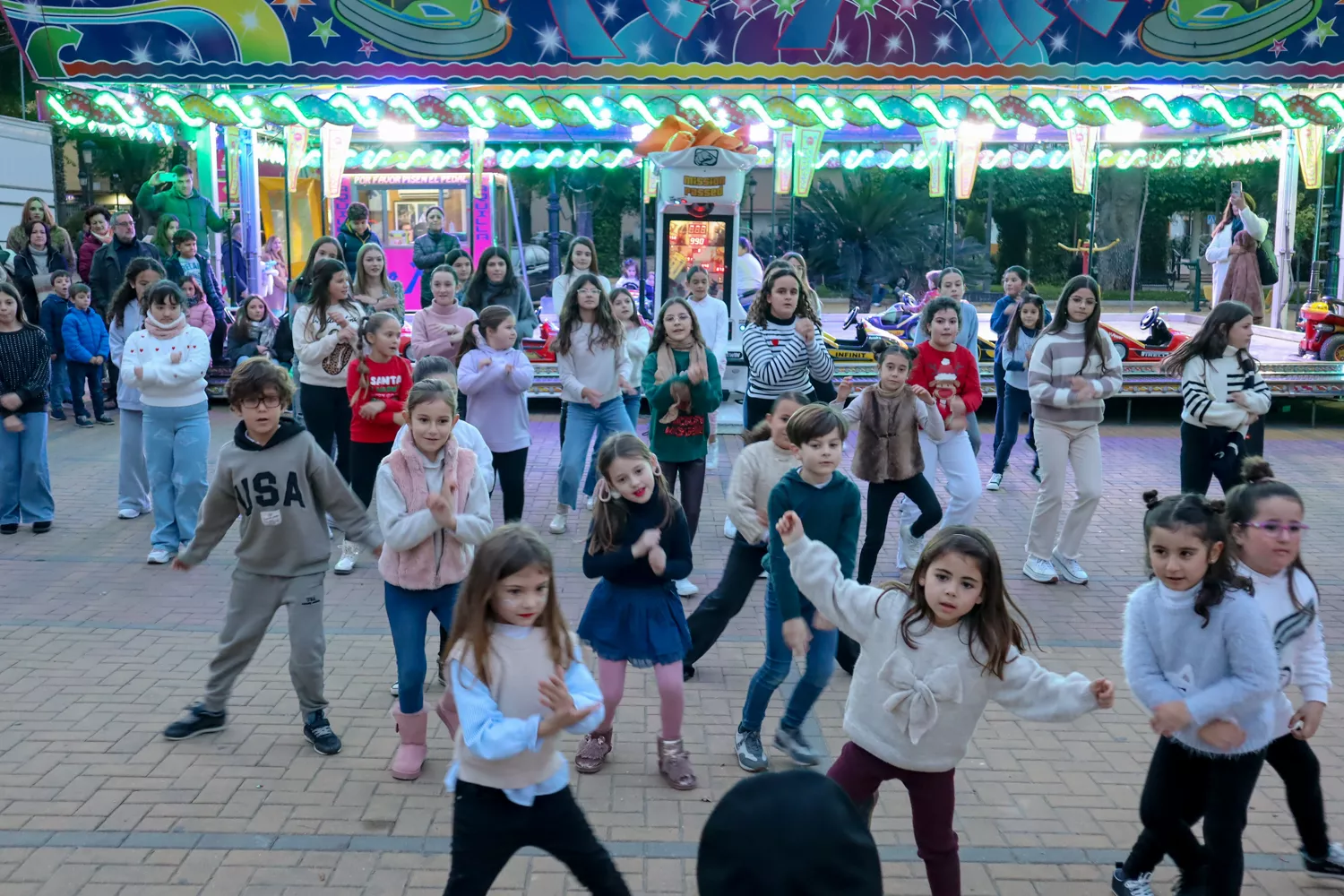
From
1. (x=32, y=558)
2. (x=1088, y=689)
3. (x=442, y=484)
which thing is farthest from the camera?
(x=32, y=558)

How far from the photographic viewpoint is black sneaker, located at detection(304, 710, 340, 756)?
4.69m

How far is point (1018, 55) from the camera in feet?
38.1

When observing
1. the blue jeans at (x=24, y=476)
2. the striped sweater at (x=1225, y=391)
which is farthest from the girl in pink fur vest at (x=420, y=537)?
the blue jeans at (x=24, y=476)

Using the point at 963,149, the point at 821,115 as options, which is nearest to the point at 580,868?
the point at 821,115

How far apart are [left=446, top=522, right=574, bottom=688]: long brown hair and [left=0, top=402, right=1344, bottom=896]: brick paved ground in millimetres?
1044

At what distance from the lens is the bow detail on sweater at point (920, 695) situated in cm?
316

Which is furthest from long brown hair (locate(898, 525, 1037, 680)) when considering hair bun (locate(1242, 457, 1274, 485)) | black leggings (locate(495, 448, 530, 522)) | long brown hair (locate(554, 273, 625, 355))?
long brown hair (locate(554, 273, 625, 355))

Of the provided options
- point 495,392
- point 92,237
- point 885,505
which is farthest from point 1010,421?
point 92,237

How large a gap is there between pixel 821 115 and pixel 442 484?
9960mm

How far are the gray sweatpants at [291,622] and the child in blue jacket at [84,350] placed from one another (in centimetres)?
801

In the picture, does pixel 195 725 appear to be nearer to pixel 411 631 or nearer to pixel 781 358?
pixel 411 631

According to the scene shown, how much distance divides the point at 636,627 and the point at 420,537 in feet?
2.81

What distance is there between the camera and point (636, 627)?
171 inches

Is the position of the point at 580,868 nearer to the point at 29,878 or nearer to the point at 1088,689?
the point at 1088,689
